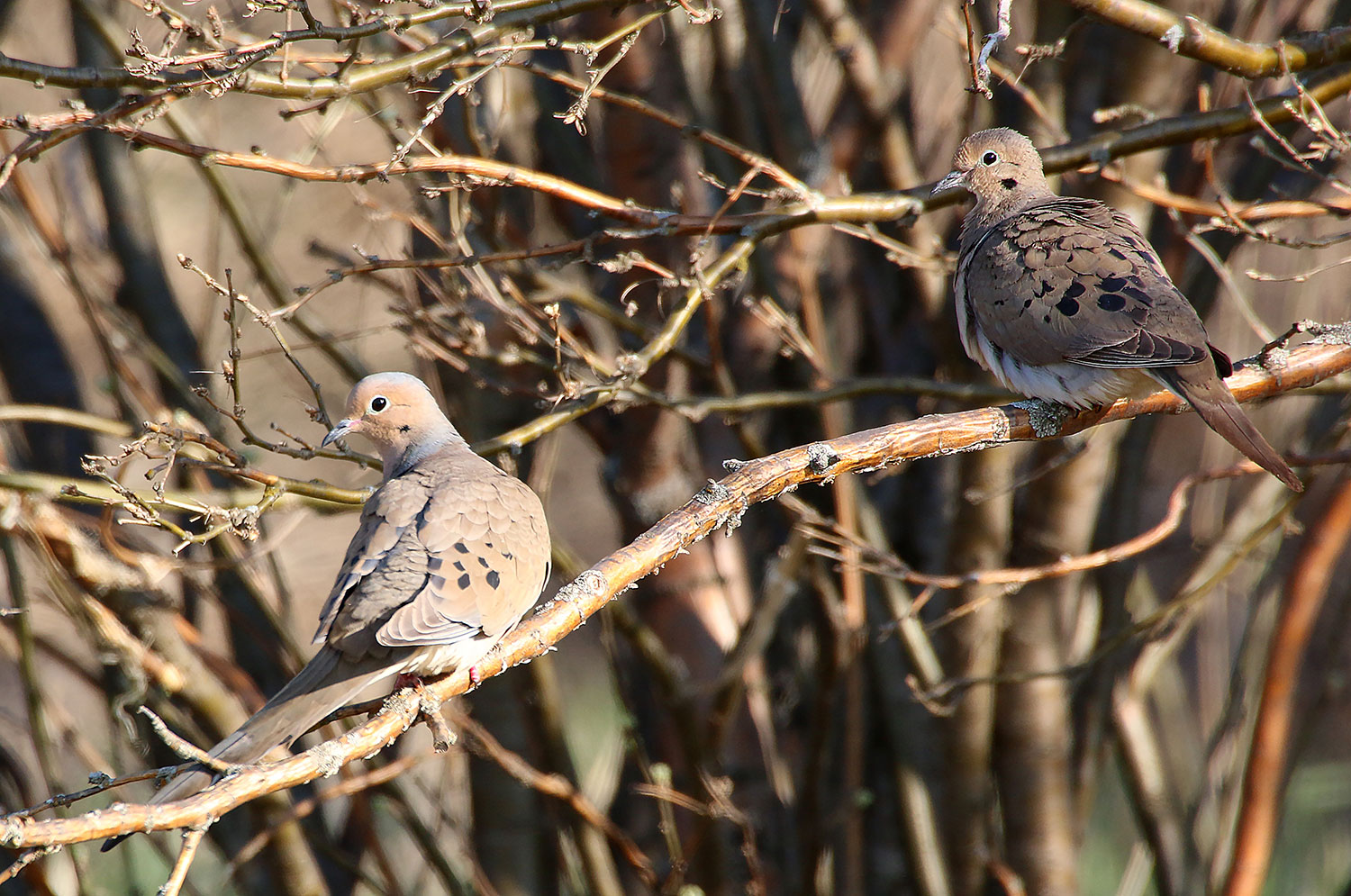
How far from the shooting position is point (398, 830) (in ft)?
25.3

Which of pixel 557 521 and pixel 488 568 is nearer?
pixel 488 568

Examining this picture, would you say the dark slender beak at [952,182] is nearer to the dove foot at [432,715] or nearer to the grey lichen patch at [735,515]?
the grey lichen patch at [735,515]

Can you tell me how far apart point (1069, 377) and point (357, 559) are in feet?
6.40

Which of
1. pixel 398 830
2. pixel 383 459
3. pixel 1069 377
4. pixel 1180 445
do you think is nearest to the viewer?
pixel 1069 377

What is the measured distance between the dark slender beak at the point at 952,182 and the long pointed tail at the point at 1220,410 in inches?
34.9

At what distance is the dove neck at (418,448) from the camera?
138 inches

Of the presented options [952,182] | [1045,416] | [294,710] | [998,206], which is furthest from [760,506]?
[294,710]

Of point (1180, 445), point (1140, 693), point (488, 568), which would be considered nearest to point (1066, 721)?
point (1140, 693)

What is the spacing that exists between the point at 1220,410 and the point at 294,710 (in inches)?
89.1

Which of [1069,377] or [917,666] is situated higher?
[1069,377]

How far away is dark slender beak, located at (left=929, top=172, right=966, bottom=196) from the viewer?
11.3 feet

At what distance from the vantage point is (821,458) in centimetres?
253

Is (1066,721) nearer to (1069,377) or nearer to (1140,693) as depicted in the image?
(1140,693)

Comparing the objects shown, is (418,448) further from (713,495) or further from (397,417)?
(713,495)
